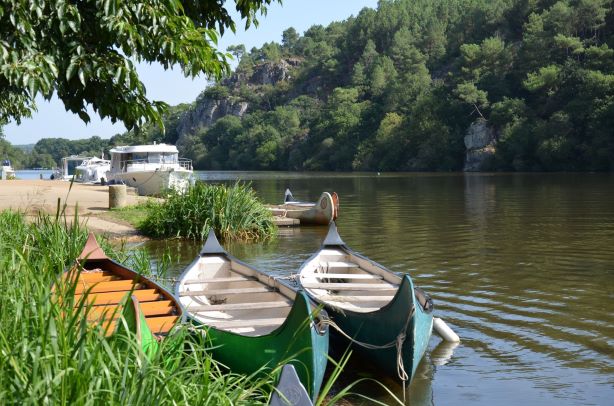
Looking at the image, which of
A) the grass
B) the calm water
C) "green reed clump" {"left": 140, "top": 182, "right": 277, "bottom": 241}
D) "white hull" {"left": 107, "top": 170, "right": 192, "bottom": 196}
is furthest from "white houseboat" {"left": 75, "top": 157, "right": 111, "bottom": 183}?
the grass

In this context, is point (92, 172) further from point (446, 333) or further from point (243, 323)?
point (243, 323)

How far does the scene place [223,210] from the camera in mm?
19016

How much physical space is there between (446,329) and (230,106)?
181376 mm

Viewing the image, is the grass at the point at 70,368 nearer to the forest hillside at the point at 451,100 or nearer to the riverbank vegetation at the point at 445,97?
the forest hillside at the point at 451,100

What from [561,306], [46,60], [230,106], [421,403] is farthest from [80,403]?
[230,106]

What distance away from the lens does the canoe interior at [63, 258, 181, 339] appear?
284 inches

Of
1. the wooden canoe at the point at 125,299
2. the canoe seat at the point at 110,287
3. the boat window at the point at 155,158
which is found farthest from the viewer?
the boat window at the point at 155,158

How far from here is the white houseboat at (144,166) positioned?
124 ft

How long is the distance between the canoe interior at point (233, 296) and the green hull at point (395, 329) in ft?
2.97

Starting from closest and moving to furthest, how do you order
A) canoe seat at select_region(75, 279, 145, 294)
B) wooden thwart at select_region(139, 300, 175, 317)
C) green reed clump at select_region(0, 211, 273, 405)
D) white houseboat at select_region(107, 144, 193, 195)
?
green reed clump at select_region(0, 211, 273, 405)
wooden thwart at select_region(139, 300, 175, 317)
canoe seat at select_region(75, 279, 145, 294)
white houseboat at select_region(107, 144, 193, 195)

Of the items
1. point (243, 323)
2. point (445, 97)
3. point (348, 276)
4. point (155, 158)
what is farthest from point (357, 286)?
point (445, 97)

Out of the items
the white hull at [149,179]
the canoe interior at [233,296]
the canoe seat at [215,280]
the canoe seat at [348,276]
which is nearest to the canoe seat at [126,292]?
the canoe interior at [233,296]

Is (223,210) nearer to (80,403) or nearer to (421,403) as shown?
(421,403)

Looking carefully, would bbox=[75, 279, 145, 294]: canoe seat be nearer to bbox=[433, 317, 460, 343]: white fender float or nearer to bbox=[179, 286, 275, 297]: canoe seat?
bbox=[179, 286, 275, 297]: canoe seat
